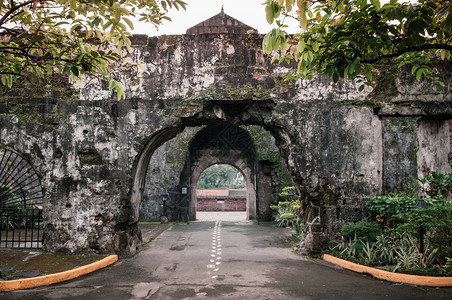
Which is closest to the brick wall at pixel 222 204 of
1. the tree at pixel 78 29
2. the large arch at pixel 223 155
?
the large arch at pixel 223 155

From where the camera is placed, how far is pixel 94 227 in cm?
681

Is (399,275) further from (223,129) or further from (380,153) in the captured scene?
(223,129)

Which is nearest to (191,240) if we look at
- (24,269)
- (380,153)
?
(24,269)

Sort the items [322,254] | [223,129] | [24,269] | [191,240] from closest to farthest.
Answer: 1. [24,269]
2. [322,254]
3. [191,240]
4. [223,129]

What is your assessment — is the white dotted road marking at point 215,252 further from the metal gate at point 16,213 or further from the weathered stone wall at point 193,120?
the metal gate at point 16,213

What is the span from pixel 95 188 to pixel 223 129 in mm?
9203

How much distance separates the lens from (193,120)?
289 inches

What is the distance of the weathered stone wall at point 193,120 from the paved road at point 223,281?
0.92 m

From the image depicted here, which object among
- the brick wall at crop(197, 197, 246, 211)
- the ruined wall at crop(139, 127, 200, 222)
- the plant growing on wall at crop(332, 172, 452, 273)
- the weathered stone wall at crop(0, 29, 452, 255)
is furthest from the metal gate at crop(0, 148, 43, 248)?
the brick wall at crop(197, 197, 246, 211)

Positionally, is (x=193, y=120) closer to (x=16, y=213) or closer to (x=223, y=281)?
(x=223, y=281)

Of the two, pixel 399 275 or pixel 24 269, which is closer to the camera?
pixel 399 275

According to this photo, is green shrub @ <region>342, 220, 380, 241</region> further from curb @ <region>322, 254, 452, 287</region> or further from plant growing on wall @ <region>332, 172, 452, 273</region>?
curb @ <region>322, 254, 452, 287</region>

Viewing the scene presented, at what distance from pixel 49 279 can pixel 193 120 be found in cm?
377

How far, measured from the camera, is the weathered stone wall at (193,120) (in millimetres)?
6891
